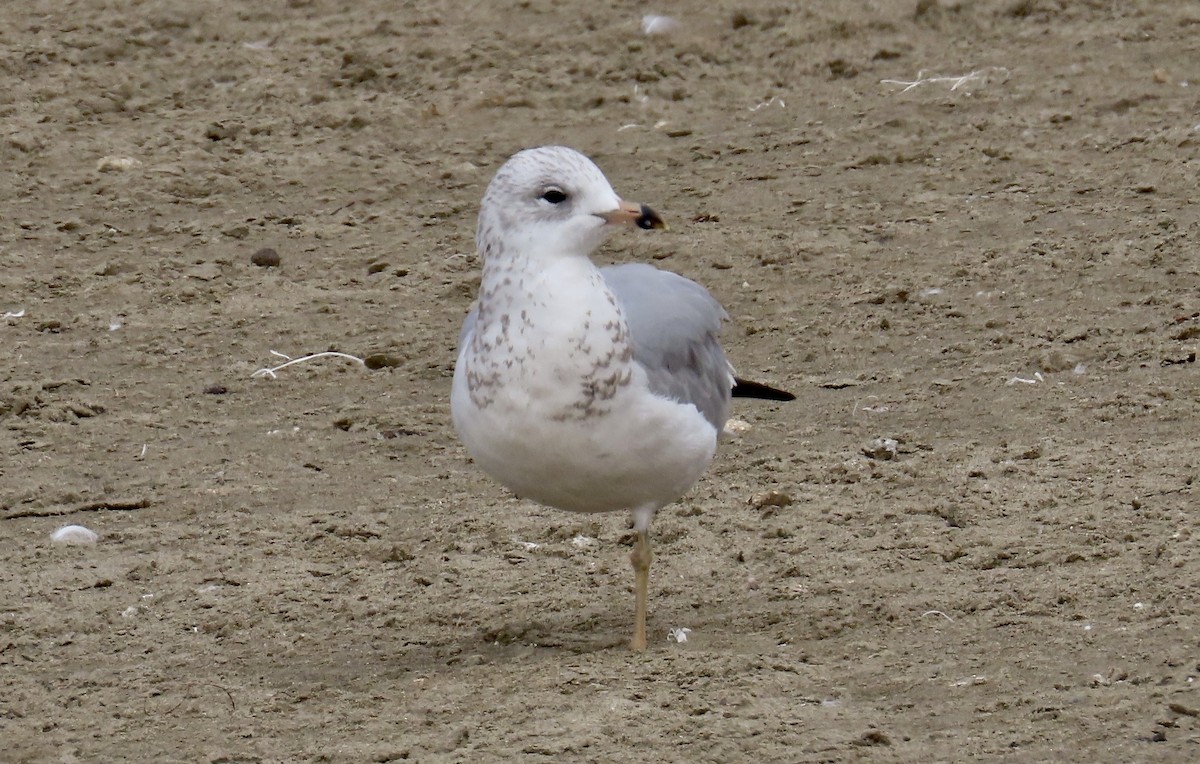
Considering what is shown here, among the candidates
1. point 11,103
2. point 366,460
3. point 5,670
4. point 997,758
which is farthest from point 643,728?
point 11,103

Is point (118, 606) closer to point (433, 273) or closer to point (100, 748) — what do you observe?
point (100, 748)

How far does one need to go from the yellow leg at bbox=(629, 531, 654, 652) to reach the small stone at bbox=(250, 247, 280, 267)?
3121mm

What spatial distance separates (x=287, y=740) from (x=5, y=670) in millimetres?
874

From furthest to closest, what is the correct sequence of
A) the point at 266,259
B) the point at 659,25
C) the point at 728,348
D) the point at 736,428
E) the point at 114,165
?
the point at 659,25 < the point at 114,165 < the point at 266,259 < the point at 728,348 < the point at 736,428

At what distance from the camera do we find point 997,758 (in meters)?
3.65

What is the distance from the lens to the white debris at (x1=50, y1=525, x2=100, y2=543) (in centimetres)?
519

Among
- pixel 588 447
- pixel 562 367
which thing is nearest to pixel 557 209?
Answer: pixel 562 367

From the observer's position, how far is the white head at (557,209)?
410cm

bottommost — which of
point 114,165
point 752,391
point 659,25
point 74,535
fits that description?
point 74,535

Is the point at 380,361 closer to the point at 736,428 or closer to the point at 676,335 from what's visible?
the point at 736,428

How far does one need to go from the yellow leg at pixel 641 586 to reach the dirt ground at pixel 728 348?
7 centimetres

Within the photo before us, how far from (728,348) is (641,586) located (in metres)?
2.07

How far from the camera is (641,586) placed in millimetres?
4406

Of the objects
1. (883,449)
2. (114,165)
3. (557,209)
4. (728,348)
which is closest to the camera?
(557,209)
